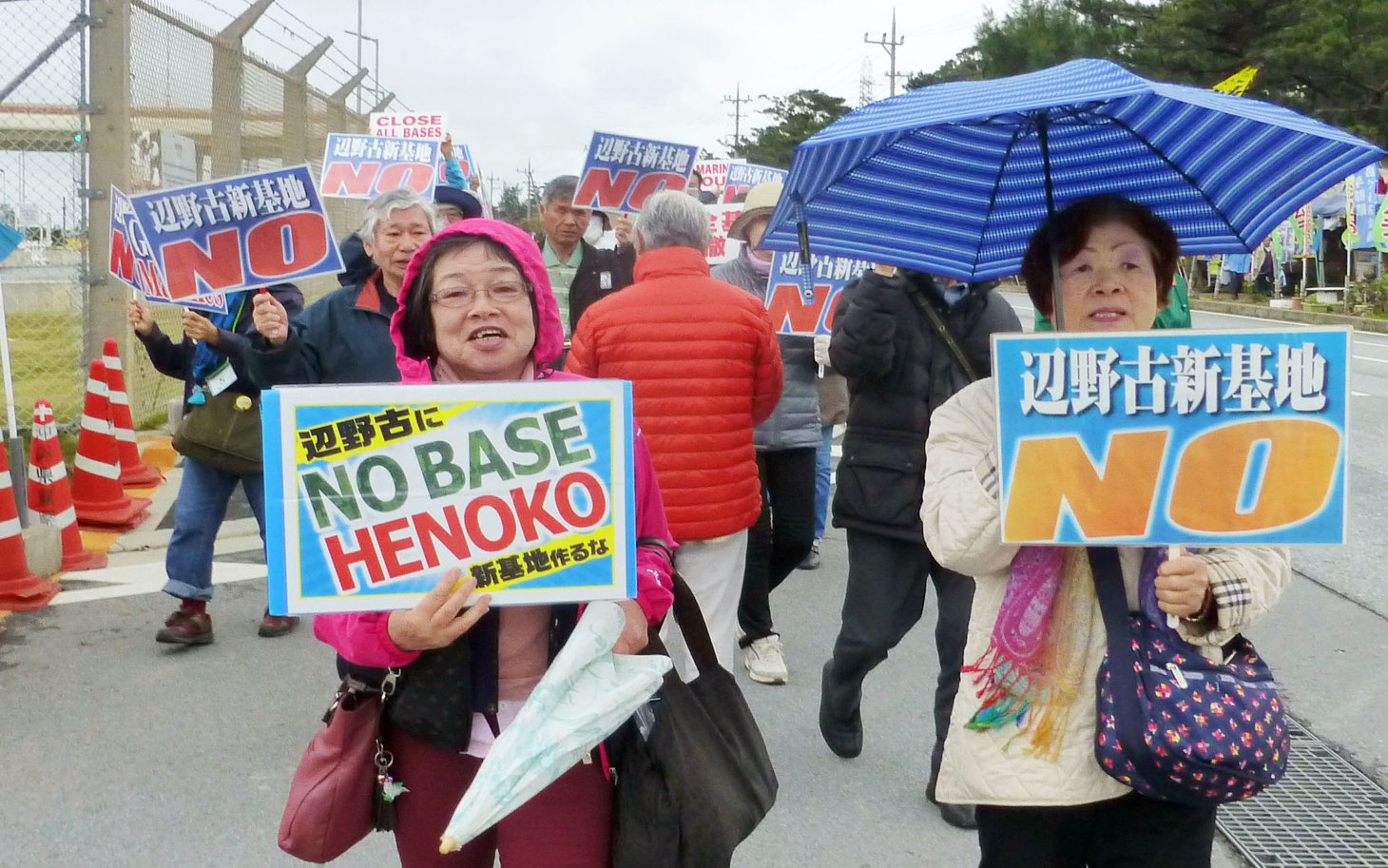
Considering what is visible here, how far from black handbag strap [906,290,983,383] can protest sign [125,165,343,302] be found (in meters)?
1.94

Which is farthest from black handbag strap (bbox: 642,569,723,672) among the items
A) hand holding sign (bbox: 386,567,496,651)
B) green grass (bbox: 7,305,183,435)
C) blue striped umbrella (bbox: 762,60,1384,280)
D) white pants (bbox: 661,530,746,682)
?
green grass (bbox: 7,305,183,435)

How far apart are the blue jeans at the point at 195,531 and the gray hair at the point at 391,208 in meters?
1.74

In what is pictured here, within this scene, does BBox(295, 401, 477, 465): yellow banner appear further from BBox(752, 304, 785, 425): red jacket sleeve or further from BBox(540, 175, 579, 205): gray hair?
BBox(540, 175, 579, 205): gray hair

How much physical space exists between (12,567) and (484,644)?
4.96 m

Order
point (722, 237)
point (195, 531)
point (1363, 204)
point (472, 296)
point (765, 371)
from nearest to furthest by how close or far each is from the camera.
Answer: point (472, 296)
point (765, 371)
point (195, 531)
point (722, 237)
point (1363, 204)

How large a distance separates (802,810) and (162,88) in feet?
27.4

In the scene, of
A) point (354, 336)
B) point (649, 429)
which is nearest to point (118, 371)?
point (354, 336)

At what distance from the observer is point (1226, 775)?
6.60 feet

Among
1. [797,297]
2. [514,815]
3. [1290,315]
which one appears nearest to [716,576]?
[797,297]

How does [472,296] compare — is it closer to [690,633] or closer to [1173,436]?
[690,633]

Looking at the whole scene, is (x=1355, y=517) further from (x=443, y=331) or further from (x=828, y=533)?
(x=443, y=331)

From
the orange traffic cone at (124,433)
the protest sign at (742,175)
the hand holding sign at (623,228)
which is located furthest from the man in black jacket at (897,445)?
the protest sign at (742,175)

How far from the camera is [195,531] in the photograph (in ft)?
17.9

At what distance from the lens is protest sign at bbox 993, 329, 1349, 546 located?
195cm
